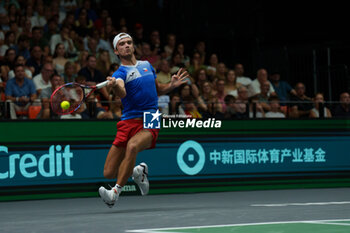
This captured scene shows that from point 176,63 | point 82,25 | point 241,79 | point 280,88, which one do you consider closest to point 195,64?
point 176,63

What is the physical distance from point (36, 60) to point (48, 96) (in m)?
2.08

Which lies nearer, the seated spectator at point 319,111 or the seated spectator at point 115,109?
the seated spectator at point 115,109

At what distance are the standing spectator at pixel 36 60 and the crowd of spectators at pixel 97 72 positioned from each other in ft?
0.07

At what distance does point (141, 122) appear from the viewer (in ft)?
31.2

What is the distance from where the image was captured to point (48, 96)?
13125 mm

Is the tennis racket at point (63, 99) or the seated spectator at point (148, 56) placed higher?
the seated spectator at point (148, 56)

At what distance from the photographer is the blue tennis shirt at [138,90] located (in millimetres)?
9445

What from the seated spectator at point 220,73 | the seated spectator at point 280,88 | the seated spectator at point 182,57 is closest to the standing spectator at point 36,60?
the seated spectator at point 182,57

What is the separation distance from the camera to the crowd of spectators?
1317 centimetres

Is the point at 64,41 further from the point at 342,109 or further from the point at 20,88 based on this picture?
the point at 342,109

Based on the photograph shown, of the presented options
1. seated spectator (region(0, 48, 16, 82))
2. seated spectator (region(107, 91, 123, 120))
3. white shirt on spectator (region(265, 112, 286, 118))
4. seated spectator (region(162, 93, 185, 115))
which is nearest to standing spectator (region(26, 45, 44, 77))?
seated spectator (region(0, 48, 16, 82))

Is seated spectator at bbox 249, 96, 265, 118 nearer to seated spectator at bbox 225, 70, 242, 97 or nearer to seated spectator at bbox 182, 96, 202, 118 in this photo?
seated spectator at bbox 182, 96, 202, 118

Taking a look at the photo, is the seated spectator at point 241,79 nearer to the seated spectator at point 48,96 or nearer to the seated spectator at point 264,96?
the seated spectator at point 264,96

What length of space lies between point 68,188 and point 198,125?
8.74 feet
